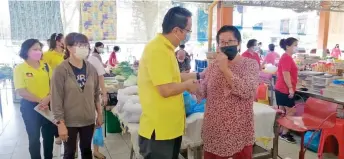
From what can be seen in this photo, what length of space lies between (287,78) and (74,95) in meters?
2.54

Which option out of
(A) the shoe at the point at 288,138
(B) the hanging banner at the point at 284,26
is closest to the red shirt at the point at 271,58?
(B) the hanging banner at the point at 284,26

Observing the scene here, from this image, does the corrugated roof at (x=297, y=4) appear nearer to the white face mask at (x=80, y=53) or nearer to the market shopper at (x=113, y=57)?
the white face mask at (x=80, y=53)

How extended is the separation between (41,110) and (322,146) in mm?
2905

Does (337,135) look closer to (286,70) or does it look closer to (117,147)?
(286,70)

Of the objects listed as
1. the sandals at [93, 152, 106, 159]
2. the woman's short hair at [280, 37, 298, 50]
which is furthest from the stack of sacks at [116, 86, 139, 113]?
the woman's short hair at [280, 37, 298, 50]

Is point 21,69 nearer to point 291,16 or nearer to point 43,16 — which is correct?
point 43,16

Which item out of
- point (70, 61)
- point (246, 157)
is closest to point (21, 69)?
point (70, 61)

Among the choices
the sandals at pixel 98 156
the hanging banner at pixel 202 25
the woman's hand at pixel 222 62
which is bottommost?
the sandals at pixel 98 156

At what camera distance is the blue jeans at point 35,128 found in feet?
8.02

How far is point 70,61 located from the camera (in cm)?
199

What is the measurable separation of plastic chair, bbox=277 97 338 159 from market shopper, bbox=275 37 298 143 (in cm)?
43

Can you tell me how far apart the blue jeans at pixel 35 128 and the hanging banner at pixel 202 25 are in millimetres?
6754

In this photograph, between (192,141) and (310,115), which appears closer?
(192,141)

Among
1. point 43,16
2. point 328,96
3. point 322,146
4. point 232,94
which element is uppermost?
point 43,16
